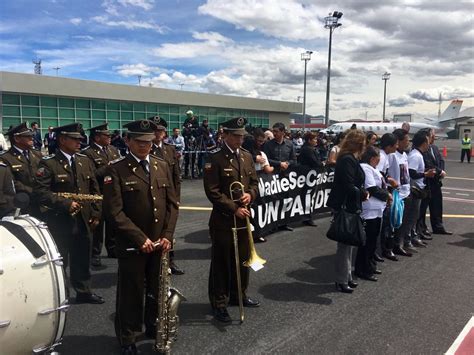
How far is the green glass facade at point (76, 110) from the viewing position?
27.4 meters

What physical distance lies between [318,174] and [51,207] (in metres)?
5.95

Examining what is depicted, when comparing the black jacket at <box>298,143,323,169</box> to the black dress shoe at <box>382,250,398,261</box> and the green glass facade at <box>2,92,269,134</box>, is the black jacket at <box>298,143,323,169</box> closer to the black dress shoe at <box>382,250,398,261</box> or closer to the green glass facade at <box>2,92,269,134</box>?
the black dress shoe at <box>382,250,398,261</box>

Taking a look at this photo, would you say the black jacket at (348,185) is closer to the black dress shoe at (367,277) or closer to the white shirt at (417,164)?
the black dress shoe at (367,277)

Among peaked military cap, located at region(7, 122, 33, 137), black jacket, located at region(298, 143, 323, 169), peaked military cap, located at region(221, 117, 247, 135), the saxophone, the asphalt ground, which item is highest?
peaked military cap, located at region(221, 117, 247, 135)

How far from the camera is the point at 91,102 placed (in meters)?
32.2

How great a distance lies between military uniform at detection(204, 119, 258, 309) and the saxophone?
0.84 metres

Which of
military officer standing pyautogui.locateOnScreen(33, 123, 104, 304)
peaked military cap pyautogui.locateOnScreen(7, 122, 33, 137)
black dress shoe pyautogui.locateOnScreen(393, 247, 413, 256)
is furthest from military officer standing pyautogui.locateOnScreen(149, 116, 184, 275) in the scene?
black dress shoe pyautogui.locateOnScreen(393, 247, 413, 256)

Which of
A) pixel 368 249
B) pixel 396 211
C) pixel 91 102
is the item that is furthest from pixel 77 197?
pixel 91 102

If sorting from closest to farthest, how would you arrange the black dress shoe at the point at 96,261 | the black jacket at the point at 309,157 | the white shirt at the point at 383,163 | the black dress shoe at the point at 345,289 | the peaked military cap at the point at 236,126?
1. the peaked military cap at the point at 236,126
2. the black dress shoe at the point at 345,289
3. the black dress shoe at the point at 96,261
4. the white shirt at the point at 383,163
5. the black jacket at the point at 309,157

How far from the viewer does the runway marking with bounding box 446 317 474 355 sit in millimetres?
3760

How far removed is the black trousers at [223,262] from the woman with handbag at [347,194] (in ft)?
3.93

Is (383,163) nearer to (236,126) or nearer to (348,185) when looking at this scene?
(348,185)

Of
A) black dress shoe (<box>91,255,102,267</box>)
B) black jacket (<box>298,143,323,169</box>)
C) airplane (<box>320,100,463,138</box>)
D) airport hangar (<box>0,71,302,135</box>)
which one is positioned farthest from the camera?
airplane (<box>320,100,463,138</box>)

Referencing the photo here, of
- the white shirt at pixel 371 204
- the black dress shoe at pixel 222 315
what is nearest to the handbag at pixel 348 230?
the white shirt at pixel 371 204
